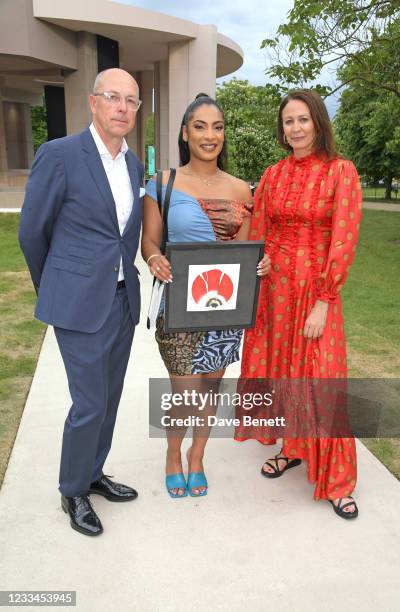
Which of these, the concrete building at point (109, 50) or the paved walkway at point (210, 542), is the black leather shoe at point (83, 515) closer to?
the paved walkway at point (210, 542)

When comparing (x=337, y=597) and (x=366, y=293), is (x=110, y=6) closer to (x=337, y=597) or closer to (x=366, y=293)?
(x=366, y=293)

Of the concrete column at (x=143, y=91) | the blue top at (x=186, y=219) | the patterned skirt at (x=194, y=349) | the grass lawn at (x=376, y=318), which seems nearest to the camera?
the blue top at (x=186, y=219)

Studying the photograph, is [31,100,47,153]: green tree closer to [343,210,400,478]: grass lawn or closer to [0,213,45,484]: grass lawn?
[0,213,45,484]: grass lawn

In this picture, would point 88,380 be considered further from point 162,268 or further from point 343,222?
point 343,222

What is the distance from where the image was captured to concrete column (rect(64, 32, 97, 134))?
52.9 feet

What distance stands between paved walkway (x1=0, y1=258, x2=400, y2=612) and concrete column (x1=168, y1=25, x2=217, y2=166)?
15.1m

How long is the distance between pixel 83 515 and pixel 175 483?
52 cm

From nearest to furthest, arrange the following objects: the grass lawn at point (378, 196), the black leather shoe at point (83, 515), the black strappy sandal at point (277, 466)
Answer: the black leather shoe at point (83, 515) → the black strappy sandal at point (277, 466) → the grass lawn at point (378, 196)

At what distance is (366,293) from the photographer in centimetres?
765

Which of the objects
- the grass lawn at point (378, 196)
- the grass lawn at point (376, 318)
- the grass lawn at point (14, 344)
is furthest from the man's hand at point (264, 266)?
the grass lawn at point (378, 196)

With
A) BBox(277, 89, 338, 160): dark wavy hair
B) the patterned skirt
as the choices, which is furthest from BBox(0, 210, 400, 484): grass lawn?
BBox(277, 89, 338, 160): dark wavy hair

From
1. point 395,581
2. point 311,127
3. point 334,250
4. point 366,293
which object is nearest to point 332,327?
point 334,250

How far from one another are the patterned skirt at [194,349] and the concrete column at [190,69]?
15.1m

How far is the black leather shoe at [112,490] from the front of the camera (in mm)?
2734
